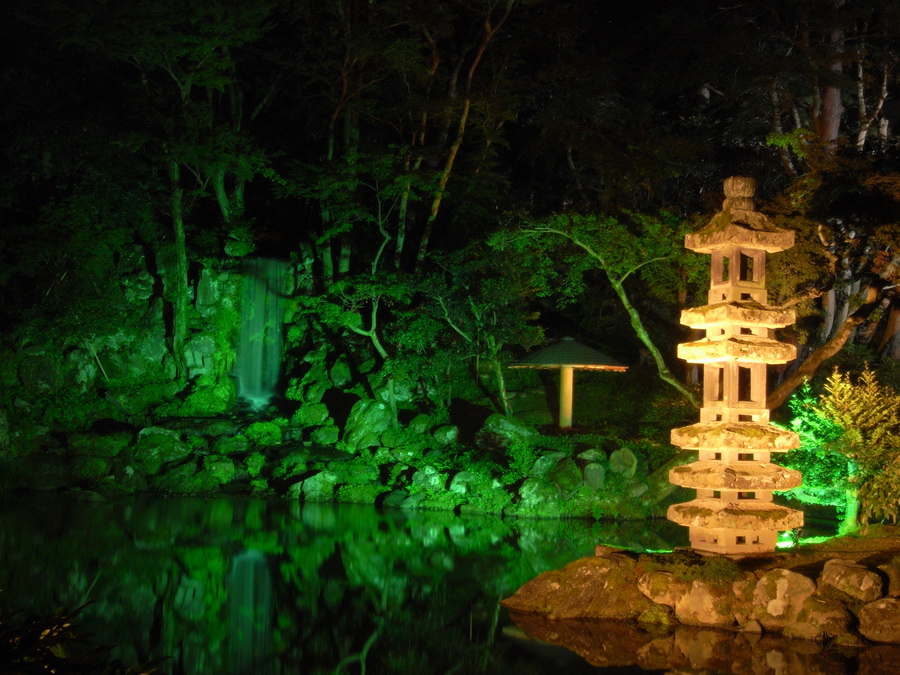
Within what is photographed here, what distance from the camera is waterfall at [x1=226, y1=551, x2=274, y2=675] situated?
7059 millimetres

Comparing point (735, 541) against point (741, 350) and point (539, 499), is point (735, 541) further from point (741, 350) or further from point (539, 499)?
point (539, 499)

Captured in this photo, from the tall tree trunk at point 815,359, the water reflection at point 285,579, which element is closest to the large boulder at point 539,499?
the water reflection at point 285,579

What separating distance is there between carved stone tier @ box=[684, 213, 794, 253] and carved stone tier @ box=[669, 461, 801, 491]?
246cm

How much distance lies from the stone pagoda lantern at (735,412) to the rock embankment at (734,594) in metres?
0.46

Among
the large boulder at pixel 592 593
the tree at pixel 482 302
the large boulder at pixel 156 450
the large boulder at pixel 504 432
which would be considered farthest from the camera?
the tree at pixel 482 302

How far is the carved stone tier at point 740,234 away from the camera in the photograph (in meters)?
9.66

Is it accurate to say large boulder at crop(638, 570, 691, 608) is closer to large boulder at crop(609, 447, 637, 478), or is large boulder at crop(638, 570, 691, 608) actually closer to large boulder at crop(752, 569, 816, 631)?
large boulder at crop(752, 569, 816, 631)

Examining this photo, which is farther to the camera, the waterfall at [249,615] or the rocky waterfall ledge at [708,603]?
the rocky waterfall ledge at [708,603]

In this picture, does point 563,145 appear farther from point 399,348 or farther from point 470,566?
point 470,566

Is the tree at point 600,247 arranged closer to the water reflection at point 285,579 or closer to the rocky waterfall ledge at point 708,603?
the water reflection at point 285,579

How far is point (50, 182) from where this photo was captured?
23.2m

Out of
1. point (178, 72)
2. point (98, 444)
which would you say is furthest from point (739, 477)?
point (178, 72)

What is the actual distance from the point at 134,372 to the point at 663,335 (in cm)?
1475

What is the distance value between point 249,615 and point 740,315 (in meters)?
6.07
